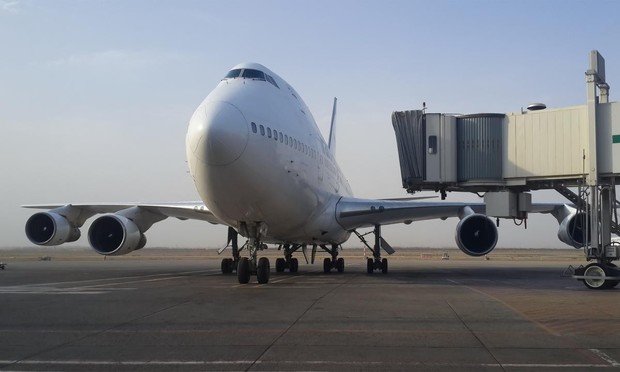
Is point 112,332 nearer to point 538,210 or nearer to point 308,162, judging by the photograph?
point 308,162

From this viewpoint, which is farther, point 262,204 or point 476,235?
point 476,235

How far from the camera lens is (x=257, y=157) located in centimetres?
1363

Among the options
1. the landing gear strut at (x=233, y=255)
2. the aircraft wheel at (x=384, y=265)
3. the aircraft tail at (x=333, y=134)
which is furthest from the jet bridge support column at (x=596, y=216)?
the aircraft tail at (x=333, y=134)

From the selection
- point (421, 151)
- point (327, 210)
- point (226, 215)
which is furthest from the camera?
point (327, 210)

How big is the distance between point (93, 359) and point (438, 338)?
13.2 ft

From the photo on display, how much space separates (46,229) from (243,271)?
9898 mm

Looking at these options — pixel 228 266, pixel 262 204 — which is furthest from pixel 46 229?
pixel 262 204

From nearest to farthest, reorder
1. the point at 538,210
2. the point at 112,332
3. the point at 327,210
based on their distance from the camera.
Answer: the point at 112,332 → the point at 327,210 → the point at 538,210

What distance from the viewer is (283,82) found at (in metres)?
17.9

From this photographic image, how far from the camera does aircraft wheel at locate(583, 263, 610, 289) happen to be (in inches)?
581

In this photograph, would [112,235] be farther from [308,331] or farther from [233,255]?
[308,331]

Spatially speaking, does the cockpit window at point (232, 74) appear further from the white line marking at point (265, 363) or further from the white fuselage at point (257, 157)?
the white line marking at point (265, 363)

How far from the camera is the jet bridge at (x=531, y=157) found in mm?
15086

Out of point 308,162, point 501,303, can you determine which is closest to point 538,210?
point 308,162
